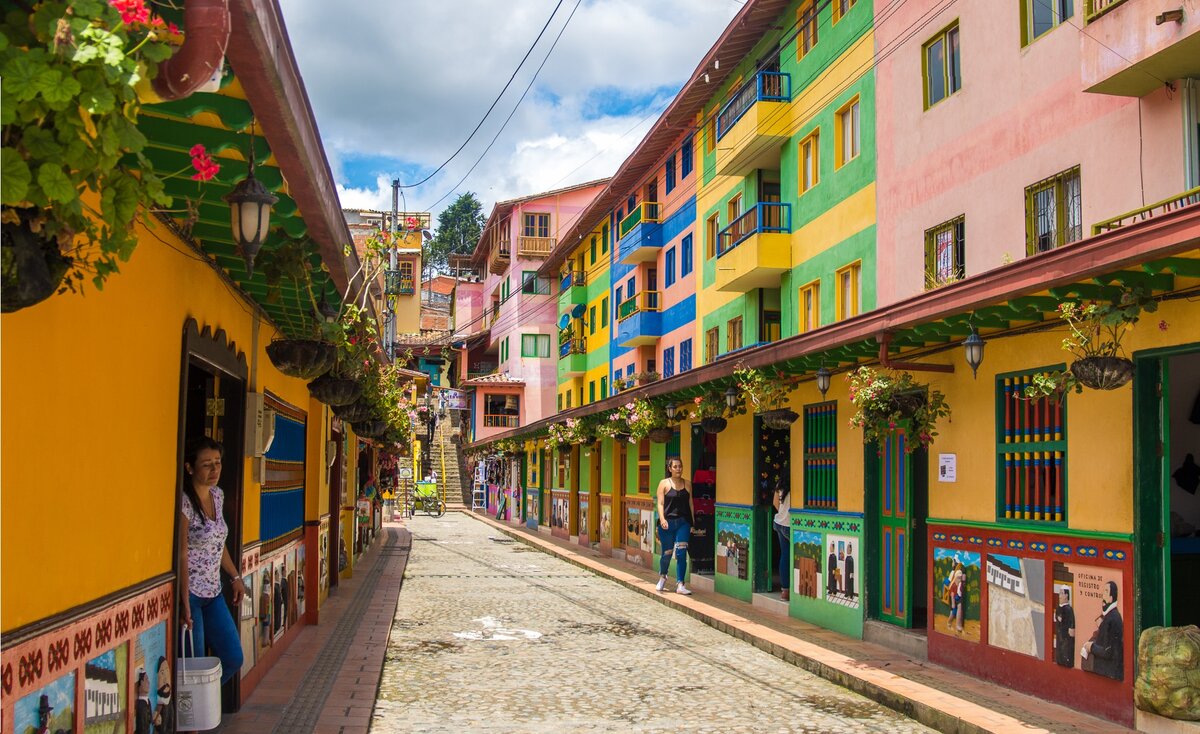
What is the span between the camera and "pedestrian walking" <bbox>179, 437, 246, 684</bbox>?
23.8 feet

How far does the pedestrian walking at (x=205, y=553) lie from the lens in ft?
23.8

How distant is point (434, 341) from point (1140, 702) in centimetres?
7273

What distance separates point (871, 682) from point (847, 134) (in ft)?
42.1

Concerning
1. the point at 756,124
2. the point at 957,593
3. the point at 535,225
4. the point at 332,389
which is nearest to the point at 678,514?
the point at 957,593

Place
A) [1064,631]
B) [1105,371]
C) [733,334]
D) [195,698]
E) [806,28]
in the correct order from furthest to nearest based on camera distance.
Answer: [733,334]
[806,28]
[1064,631]
[1105,371]
[195,698]

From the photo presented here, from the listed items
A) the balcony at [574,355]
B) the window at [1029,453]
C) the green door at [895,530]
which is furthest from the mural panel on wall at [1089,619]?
the balcony at [574,355]

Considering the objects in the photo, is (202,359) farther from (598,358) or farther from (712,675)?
(598,358)

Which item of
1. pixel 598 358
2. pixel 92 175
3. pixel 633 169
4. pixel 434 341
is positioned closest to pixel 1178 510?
pixel 92 175

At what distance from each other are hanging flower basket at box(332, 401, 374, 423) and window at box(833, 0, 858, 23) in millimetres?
10992

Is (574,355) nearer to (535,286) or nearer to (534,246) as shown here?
(535,286)

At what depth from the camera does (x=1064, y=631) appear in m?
9.13

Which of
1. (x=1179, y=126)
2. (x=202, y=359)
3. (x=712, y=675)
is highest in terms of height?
(x=1179, y=126)

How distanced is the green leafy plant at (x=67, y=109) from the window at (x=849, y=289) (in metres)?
17.5

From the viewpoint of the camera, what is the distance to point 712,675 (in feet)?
36.6
